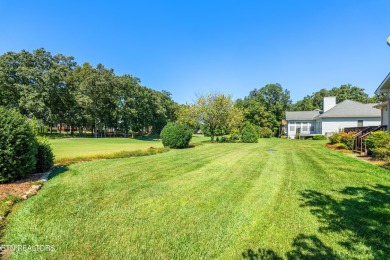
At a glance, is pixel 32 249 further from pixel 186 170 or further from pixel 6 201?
pixel 186 170

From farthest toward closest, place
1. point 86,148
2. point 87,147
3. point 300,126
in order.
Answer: point 300,126
point 87,147
point 86,148

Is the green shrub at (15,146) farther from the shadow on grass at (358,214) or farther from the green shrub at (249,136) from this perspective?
the green shrub at (249,136)

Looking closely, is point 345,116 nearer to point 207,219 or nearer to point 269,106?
point 269,106

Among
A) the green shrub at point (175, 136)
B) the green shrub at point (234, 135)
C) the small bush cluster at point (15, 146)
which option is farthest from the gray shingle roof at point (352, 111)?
the small bush cluster at point (15, 146)

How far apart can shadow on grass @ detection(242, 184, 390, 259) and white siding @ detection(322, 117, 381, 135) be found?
31.1m

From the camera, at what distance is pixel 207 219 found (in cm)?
365

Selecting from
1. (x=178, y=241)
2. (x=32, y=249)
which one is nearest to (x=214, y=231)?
(x=178, y=241)

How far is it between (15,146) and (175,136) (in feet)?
41.2

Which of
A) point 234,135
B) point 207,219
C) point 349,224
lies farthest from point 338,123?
point 207,219

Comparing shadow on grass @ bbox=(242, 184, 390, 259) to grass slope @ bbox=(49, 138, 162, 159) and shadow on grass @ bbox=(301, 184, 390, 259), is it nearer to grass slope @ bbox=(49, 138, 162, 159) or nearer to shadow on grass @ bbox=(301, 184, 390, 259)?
shadow on grass @ bbox=(301, 184, 390, 259)

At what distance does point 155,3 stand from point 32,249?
522 inches

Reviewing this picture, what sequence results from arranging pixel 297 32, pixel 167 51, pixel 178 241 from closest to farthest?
pixel 178 241 < pixel 297 32 < pixel 167 51

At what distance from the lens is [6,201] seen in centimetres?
434

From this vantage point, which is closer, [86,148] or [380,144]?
[380,144]
